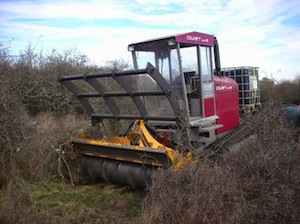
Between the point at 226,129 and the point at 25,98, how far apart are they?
688 cm

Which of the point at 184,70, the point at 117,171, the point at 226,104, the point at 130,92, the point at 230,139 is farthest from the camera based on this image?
the point at 226,104

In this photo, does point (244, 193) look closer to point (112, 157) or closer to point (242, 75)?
point (112, 157)

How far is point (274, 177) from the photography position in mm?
4395

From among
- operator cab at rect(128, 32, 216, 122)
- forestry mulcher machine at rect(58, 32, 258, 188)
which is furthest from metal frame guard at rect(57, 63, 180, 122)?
operator cab at rect(128, 32, 216, 122)

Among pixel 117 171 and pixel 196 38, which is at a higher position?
pixel 196 38

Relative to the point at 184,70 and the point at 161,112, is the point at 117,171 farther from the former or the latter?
the point at 184,70

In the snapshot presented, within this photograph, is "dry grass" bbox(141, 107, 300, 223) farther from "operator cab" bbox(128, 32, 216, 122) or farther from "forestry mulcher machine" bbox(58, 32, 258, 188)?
"operator cab" bbox(128, 32, 216, 122)

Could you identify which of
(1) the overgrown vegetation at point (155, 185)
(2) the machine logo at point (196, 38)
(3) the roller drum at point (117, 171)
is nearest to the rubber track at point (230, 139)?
(1) the overgrown vegetation at point (155, 185)

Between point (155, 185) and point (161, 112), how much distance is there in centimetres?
256

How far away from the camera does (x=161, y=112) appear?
6.95 metres

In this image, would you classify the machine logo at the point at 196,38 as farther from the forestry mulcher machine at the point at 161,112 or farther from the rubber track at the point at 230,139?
the rubber track at the point at 230,139

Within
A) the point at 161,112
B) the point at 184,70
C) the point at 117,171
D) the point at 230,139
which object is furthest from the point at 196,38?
the point at 117,171

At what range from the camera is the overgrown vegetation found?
404 centimetres

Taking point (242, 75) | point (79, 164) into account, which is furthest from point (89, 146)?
point (242, 75)
